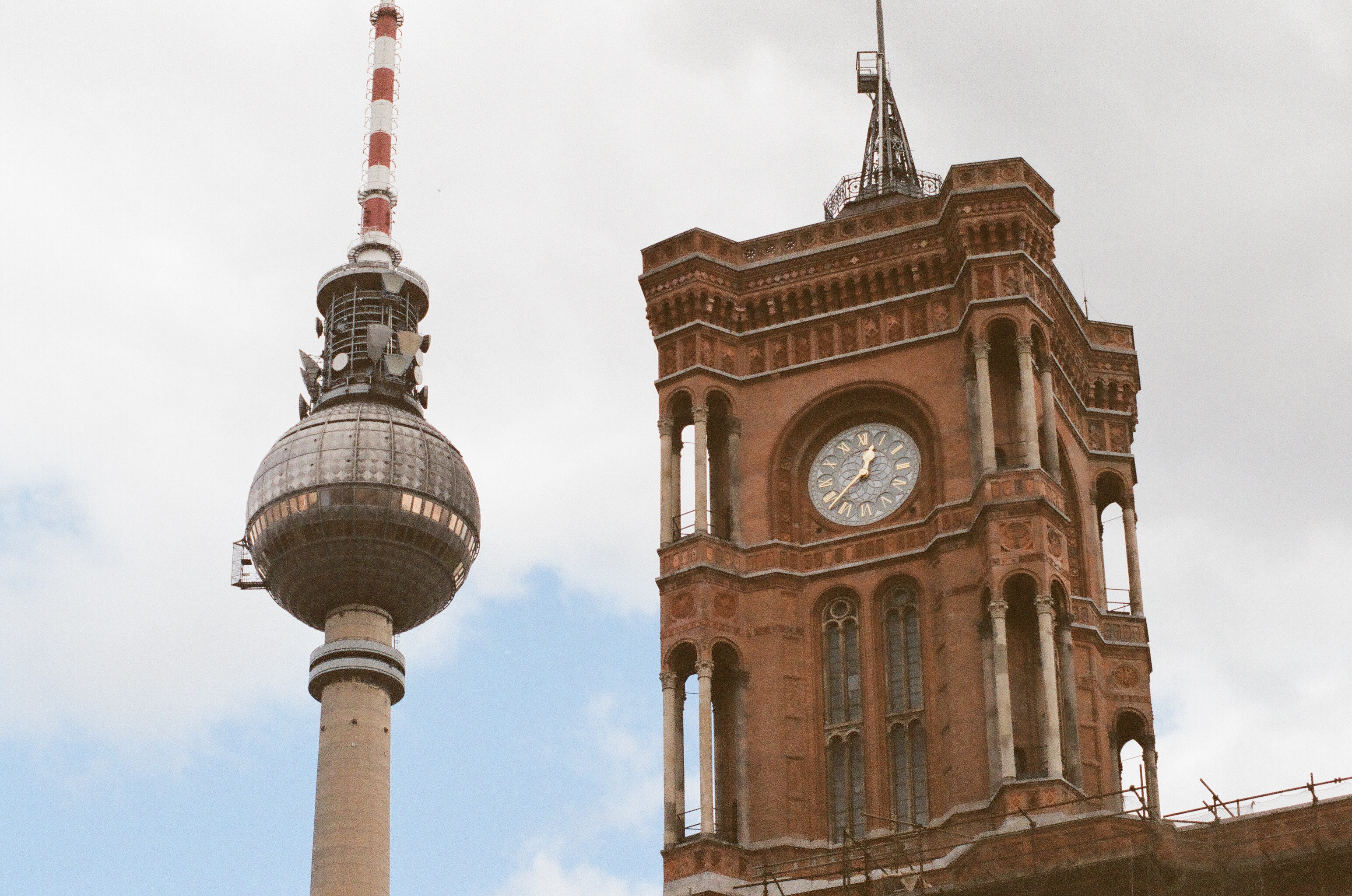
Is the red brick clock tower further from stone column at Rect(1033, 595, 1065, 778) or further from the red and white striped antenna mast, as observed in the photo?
the red and white striped antenna mast

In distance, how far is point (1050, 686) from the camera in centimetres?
6222

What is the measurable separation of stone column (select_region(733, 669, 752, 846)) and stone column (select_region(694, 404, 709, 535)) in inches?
185

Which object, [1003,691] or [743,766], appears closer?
[1003,691]

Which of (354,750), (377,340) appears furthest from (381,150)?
(354,750)

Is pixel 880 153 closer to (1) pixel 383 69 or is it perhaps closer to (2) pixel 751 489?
(2) pixel 751 489

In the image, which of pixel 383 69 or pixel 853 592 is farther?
pixel 383 69

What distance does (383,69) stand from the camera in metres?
148

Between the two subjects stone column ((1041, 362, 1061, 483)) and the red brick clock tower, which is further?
stone column ((1041, 362, 1061, 483))

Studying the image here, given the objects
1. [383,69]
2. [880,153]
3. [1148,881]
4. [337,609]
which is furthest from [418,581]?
[1148,881]

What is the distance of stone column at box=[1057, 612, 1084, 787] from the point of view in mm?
63438

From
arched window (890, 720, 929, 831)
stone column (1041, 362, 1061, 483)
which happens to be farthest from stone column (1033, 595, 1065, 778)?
stone column (1041, 362, 1061, 483)

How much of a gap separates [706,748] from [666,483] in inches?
379

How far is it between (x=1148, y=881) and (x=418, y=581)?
99.5 metres

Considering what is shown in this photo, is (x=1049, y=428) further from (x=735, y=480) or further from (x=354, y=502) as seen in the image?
(x=354, y=502)
